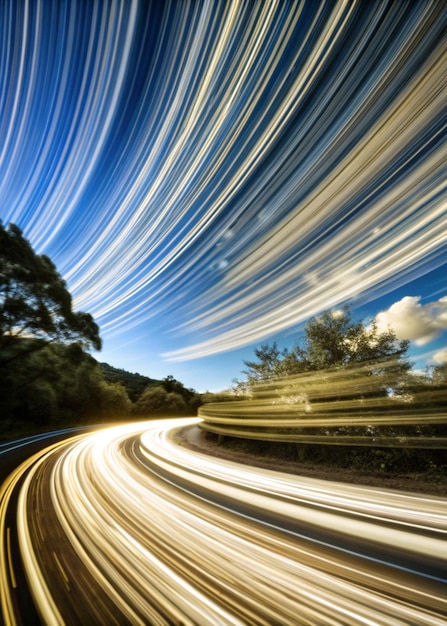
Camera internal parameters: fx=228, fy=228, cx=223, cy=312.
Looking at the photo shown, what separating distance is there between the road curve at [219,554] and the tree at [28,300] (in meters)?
11.1

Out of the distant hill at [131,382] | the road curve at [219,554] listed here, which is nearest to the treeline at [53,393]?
the distant hill at [131,382]

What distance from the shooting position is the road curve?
7.27 ft

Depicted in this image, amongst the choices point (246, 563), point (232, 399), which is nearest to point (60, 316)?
point (232, 399)

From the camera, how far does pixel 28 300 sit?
→ 1362 centimetres

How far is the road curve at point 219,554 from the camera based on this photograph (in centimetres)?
221

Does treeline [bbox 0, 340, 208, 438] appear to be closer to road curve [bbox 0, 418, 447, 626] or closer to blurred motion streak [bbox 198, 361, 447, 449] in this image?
road curve [bbox 0, 418, 447, 626]

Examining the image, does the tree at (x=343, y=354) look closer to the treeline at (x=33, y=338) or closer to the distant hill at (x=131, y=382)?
the treeline at (x=33, y=338)

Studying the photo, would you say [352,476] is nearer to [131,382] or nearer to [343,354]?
[343,354]

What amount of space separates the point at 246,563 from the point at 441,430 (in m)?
6.41

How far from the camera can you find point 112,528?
3662 mm

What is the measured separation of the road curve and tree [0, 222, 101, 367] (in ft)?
36.4

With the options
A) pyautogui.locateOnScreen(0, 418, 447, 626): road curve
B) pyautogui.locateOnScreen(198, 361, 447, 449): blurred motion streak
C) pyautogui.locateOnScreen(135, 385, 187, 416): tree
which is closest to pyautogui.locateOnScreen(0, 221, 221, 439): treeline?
pyautogui.locateOnScreen(0, 418, 447, 626): road curve

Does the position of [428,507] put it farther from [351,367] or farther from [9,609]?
[9,609]

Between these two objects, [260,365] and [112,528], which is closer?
[112,528]
